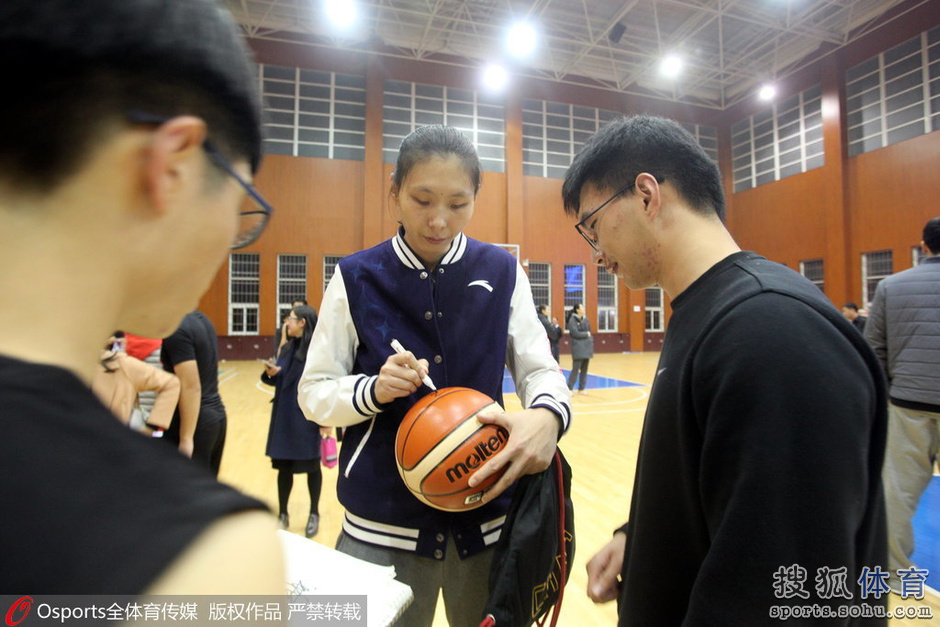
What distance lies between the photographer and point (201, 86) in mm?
456

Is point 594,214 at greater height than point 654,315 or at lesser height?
lesser

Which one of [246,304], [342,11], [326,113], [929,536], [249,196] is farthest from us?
[326,113]

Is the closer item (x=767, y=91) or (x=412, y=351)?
(x=412, y=351)

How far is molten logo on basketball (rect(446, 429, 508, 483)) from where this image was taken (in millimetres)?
1217

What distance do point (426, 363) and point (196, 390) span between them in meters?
2.01

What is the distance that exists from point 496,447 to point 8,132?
3.62 ft

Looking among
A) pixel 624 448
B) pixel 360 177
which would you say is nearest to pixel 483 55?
pixel 360 177

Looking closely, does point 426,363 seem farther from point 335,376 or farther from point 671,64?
point 671,64

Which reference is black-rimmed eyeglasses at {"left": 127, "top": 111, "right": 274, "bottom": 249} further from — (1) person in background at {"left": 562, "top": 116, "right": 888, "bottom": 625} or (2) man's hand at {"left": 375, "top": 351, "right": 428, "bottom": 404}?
(1) person in background at {"left": 562, "top": 116, "right": 888, "bottom": 625}

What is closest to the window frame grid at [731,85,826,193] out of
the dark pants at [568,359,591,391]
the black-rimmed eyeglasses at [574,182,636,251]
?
the dark pants at [568,359,591,391]

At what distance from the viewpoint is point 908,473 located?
8.61ft

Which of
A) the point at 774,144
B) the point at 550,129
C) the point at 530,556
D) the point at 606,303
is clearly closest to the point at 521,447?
the point at 530,556

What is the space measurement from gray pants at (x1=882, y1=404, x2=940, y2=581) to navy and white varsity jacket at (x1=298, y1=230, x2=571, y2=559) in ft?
8.19

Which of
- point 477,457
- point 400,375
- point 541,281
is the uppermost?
point 541,281
